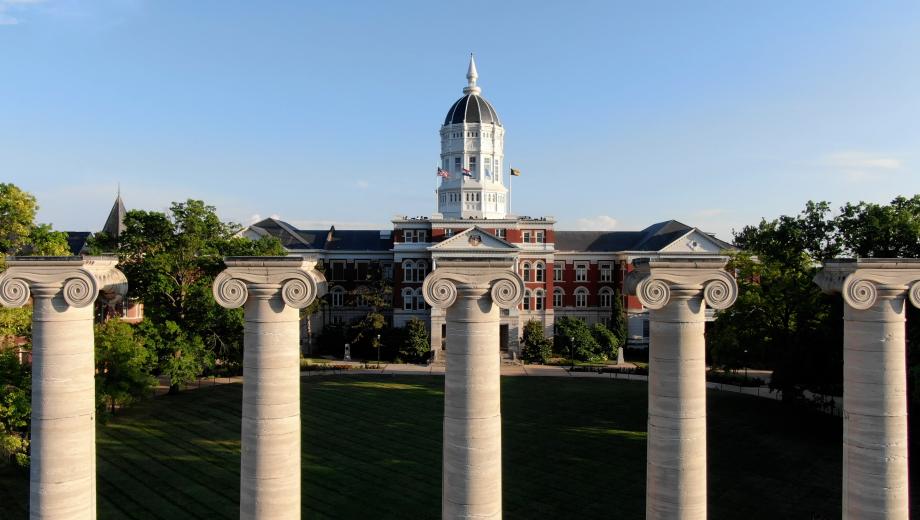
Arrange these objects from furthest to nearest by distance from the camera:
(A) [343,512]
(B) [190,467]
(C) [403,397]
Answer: (C) [403,397]
(B) [190,467]
(A) [343,512]

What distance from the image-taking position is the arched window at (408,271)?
274 feet

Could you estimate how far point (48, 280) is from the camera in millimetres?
14750

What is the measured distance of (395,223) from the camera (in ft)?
272

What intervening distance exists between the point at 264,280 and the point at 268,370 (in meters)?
2.23

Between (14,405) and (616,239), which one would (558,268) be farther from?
(14,405)

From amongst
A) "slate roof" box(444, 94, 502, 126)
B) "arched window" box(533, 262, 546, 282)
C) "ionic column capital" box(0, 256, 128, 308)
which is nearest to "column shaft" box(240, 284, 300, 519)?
"ionic column capital" box(0, 256, 128, 308)

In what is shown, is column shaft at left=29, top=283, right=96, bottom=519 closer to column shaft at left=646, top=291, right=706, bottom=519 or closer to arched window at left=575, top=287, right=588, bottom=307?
column shaft at left=646, top=291, right=706, bottom=519

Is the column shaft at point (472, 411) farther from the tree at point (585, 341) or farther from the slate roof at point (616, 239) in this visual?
the slate roof at point (616, 239)

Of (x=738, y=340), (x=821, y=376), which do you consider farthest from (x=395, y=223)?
(x=821, y=376)

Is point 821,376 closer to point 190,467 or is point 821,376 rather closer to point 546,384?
point 546,384

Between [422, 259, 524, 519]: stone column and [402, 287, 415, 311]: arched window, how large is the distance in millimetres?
68976

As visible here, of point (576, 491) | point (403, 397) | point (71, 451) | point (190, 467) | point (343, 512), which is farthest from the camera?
point (403, 397)

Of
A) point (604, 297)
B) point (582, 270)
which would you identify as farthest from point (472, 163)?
point (604, 297)

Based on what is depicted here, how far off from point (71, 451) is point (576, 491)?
72.2ft
